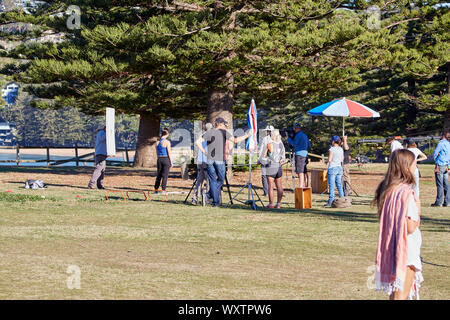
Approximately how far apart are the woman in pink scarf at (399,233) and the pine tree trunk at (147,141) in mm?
28503

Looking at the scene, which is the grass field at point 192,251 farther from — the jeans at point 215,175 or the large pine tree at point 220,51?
the large pine tree at point 220,51

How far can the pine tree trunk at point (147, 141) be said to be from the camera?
1323 inches

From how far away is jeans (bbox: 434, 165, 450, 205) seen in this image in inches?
612

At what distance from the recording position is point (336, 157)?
595 inches

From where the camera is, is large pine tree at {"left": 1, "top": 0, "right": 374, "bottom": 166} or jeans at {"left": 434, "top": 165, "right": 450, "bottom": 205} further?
large pine tree at {"left": 1, "top": 0, "right": 374, "bottom": 166}

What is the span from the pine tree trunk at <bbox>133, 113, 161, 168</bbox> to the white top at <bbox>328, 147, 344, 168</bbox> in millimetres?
19153

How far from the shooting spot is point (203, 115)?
33.4m

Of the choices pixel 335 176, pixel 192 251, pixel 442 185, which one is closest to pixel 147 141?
pixel 335 176

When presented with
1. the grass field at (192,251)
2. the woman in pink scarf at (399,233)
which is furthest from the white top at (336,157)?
the woman in pink scarf at (399,233)

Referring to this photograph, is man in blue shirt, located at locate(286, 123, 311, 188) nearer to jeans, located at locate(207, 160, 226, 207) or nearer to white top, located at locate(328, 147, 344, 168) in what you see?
white top, located at locate(328, 147, 344, 168)

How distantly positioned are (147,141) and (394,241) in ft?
95.8

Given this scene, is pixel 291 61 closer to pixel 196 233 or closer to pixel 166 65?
pixel 166 65

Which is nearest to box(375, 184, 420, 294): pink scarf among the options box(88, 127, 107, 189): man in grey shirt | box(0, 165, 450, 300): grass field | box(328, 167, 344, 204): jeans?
box(0, 165, 450, 300): grass field

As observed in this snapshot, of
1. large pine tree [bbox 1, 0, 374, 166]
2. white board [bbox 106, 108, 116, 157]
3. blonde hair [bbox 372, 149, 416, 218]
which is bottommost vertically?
blonde hair [bbox 372, 149, 416, 218]
